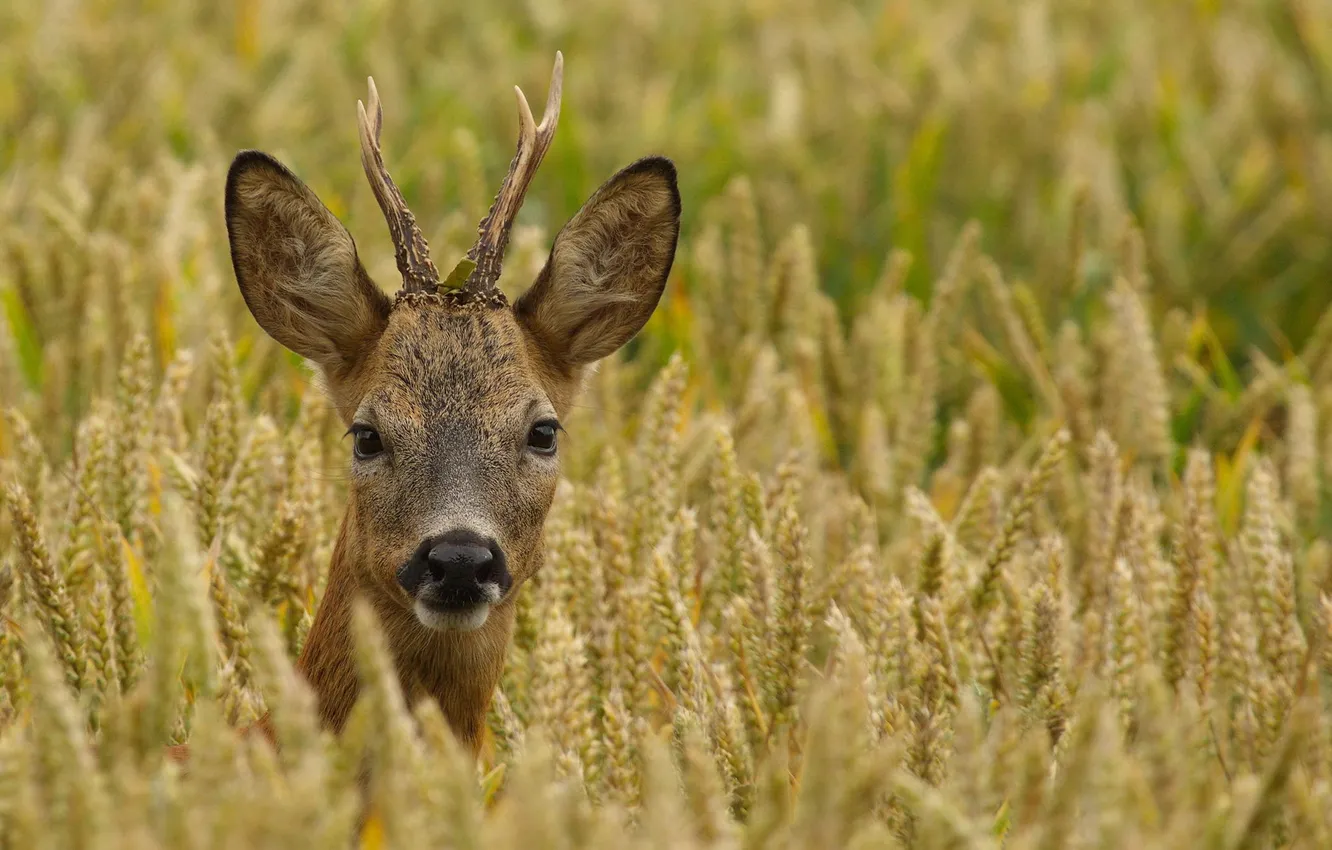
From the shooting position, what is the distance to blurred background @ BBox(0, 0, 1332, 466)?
6766mm

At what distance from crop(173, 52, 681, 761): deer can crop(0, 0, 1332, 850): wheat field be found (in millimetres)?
181

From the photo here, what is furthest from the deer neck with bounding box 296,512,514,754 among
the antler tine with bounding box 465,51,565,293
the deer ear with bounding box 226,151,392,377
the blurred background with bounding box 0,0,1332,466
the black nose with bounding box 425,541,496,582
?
the blurred background with bounding box 0,0,1332,466

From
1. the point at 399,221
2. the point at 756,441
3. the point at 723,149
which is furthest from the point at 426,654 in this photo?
the point at 723,149

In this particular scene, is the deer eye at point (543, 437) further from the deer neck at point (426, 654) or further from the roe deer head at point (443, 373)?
the deer neck at point (426, 654)

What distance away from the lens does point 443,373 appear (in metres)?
4.45

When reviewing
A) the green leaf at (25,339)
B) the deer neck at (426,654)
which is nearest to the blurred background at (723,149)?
the green leaf at (25,339)

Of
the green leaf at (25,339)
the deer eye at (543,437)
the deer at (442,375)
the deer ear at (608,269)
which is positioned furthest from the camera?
the green leaf at (25,339)

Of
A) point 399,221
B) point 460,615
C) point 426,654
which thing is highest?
point 399,221

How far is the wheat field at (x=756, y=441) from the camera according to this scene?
284 centimetres

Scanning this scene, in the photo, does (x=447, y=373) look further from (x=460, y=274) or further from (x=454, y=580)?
(x=454, y=580)

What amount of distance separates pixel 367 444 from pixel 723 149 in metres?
4.69

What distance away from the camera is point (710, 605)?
16.4 feet

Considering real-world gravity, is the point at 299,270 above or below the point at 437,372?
above

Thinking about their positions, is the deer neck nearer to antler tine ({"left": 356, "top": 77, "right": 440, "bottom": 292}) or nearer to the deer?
the deer
